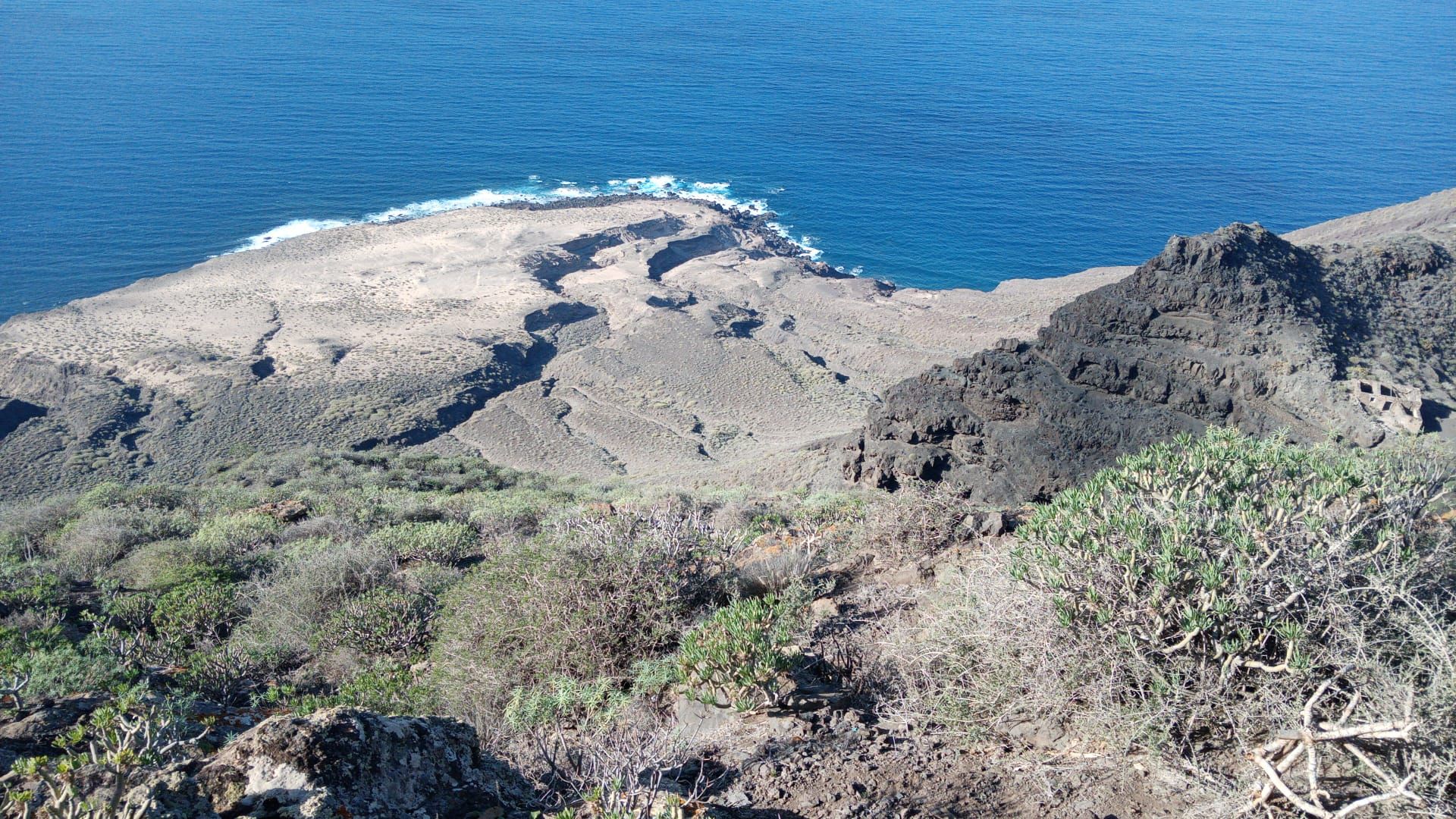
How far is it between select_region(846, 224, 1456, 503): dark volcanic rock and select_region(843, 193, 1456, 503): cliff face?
0.10ft

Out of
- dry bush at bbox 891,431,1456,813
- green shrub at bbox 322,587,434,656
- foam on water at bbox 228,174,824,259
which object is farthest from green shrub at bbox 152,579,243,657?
foam on water at bbox 228,174,824,259

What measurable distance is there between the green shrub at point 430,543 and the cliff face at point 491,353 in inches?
365

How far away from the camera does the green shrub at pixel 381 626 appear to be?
8.62 metres

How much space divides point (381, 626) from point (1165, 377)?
13745 mm

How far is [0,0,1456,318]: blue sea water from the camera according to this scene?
5119 centimetres

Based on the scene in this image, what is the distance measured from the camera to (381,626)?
8.73 m

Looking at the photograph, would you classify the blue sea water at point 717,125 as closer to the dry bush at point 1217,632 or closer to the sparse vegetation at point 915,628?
the sparse vegetation at point 915,628

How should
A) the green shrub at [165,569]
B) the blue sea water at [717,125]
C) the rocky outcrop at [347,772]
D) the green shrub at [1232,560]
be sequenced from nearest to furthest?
the rocky outcrop at [347,772], the green shrub at [1232,560], the green shrub at [165,569], the blue sea water at [717,125]

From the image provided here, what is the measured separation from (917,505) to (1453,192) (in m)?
35.5

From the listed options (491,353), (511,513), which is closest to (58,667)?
(511,513)

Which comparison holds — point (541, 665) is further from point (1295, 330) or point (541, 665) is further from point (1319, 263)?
point (1319, 263)

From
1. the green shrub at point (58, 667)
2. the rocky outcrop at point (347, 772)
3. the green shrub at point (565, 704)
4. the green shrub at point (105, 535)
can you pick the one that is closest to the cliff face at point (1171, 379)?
the green shrub at point (565, 704)

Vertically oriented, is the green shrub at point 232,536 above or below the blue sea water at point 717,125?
below

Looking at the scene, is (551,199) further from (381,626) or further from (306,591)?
(381,626)
